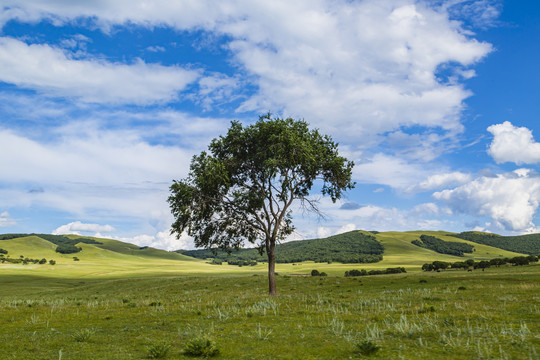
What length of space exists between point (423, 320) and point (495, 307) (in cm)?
739

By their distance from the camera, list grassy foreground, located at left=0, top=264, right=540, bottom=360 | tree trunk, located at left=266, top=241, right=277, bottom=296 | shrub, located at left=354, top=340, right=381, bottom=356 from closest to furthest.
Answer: shrub, located at left=354, top=340, right=381, bottom=356 → grassy foreground, located at left=0, top=264, right=540, bottom=360 → tree trunk, located at left=266, top=241, right=277, bottom=296

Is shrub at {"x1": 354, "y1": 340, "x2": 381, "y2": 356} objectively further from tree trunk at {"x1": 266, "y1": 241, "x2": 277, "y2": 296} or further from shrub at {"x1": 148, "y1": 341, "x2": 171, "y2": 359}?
tree trunk at {"x1": 266, "y1": 241, "x2": 277, "y2": 296}

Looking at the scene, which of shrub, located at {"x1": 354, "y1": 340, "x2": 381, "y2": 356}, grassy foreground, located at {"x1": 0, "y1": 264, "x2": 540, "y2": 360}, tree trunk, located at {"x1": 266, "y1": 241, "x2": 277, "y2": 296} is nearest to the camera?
shrub, located at {"x1": 354, "y1": 340, "x2": 381, "y2": 356}

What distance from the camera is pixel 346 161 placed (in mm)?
42656

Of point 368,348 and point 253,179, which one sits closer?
point 368,348

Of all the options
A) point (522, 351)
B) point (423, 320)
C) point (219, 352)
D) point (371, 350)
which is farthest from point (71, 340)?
point (522, 351)

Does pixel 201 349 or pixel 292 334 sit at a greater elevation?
pixel 201 349

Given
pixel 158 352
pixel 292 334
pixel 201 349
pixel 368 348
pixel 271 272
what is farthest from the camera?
pixel 271 272

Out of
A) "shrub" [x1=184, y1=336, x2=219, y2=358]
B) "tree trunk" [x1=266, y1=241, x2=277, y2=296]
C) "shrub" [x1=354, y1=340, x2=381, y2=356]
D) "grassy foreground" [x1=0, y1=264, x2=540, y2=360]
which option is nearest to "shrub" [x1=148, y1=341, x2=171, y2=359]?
"grassy foreground" [x1=0, y1=264, x2=540, y2=360]

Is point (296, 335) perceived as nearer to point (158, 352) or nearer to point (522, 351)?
point (158, 352)

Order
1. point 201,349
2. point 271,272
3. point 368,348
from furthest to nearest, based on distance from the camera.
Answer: point 271,272 → point 201,349 → point 368,348

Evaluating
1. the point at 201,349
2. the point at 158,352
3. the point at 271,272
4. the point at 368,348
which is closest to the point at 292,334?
the point at 368,348

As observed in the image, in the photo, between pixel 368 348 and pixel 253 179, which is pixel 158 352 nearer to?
pixel 368 348

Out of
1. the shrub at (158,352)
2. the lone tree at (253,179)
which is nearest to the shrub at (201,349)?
the shrub at (158,352)
